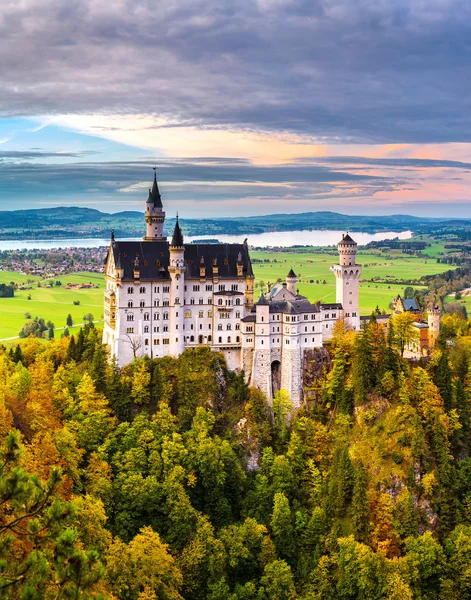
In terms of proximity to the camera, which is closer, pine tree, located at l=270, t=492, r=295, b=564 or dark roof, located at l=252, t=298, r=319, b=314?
pine tree, located at l=270, t=492, r=295, b=564

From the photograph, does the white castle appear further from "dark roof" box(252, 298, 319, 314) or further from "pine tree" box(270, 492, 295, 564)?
"pine tree" box(270, 492, 295, 564)

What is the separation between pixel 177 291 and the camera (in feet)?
272

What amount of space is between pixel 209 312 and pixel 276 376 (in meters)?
11.2

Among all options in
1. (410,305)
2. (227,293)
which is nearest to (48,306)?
(227,293)

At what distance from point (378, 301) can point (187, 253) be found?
296 ft

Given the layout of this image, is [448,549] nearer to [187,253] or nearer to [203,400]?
[203,400]

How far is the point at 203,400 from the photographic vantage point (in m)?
79.4

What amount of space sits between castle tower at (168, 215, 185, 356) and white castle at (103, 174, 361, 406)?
4.6 inches

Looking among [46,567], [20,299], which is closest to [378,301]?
[20,299]

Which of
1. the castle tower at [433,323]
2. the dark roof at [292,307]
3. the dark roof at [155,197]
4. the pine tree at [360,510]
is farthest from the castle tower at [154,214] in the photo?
the pine tree at [360,510]

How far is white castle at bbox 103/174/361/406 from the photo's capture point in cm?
8175

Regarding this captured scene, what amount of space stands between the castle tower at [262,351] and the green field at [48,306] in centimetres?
6204

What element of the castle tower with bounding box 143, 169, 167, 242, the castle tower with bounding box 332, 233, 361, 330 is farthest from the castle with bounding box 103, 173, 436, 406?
the castle tower with bounding box 143, 169, 167, 242

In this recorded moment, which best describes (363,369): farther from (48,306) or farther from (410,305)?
(48,306)
